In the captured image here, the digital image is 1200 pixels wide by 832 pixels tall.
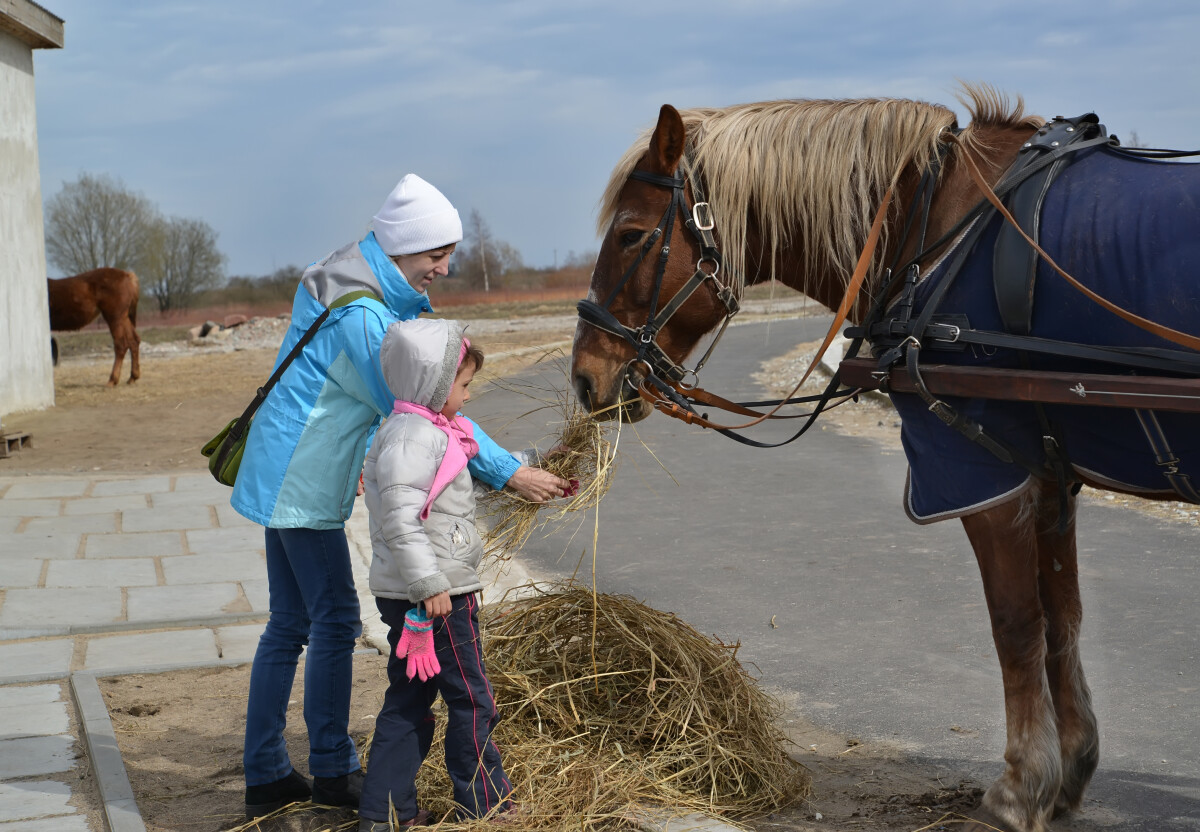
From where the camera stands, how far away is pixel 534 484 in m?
2.95

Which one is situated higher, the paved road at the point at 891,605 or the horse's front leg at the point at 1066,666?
the horse's front leg at the point at 1066,666

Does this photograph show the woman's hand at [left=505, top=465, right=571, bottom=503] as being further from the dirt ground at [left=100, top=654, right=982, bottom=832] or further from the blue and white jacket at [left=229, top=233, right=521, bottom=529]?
the dirt ground at [left=100, top=654, right=982, bottom=832]

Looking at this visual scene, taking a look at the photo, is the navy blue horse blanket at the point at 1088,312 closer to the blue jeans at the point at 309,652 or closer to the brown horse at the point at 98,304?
the blue jeans at the point at 309,652

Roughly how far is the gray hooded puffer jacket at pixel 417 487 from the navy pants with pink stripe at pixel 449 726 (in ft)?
0.40

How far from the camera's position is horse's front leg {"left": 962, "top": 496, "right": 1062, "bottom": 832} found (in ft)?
9.07

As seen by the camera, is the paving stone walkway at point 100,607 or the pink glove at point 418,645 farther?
the paving stone walkway at point 100,607

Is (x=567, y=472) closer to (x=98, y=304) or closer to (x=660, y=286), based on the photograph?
(x=660, y=286)

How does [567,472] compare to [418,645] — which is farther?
[567,472]

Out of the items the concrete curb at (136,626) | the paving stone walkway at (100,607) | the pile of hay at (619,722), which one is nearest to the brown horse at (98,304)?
the paving stone walkway at (100,607)

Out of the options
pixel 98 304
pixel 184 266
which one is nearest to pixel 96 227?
pixel 184 266

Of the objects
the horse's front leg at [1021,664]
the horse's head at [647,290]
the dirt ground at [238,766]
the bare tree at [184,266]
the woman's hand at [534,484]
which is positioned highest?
the horse's head at [647,290]

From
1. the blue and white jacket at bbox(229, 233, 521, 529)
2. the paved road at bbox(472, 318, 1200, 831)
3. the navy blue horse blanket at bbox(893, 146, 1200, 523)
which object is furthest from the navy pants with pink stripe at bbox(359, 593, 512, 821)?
the paved road at bbox(472, 318, 1200, 831)

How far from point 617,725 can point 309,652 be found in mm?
984

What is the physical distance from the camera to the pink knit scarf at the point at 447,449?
2.72 m
